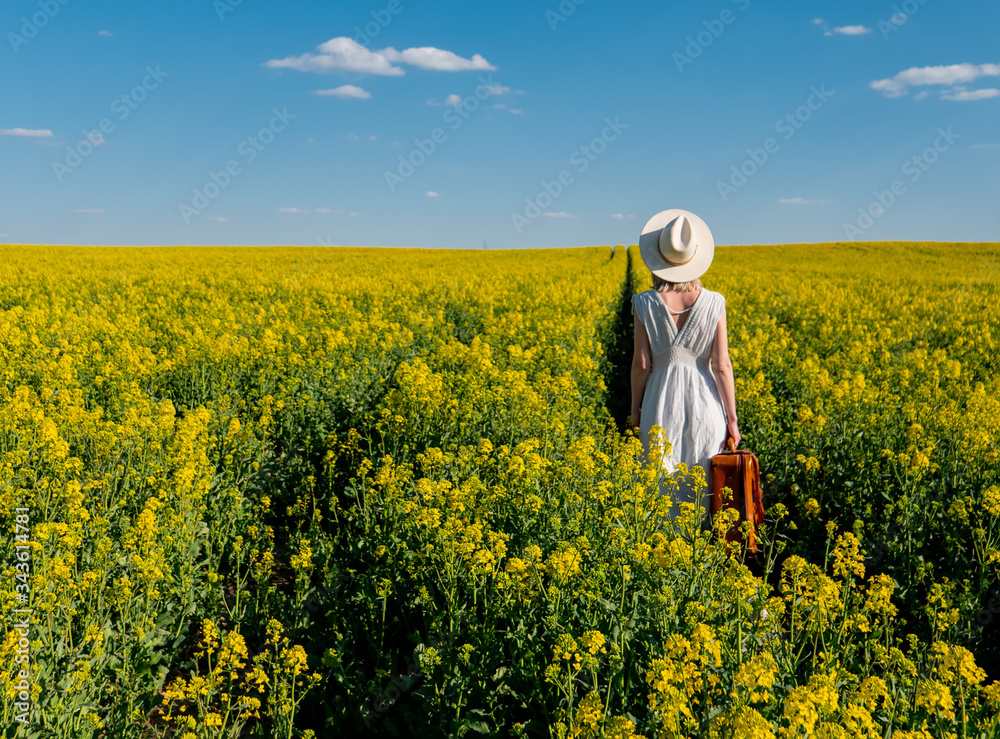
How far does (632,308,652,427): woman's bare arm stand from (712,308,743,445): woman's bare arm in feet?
1.50

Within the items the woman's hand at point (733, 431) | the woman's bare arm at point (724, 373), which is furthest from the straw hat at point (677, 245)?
the woman's hand at point (733, 431)

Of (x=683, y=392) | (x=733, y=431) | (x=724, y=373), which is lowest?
(x=733, y=431)

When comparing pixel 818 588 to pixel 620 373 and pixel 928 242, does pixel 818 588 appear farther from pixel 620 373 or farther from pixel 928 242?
pixel 928 242

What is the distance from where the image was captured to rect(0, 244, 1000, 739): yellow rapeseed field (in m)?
2.45

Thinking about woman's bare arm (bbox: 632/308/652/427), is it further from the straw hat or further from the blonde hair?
the straw hat

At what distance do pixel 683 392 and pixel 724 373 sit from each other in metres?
0.30

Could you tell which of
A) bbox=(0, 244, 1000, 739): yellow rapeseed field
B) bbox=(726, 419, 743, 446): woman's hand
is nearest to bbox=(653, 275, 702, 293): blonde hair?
bbox=(726, 419, 743, 446): woman's hand

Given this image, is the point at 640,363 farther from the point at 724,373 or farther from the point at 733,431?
the point at 733,431

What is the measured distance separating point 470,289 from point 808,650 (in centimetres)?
1212

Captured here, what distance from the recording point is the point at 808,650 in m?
3.36

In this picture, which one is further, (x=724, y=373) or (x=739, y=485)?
(x=724, y=373)

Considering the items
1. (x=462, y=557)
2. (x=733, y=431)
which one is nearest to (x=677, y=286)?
(x=733, y=431)

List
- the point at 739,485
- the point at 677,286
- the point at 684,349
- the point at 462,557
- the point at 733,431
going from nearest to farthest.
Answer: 1. the point at 462,557
2. the point at 739,485
3. the point at 677,286
4. the point at 684,349
5. the point at 733,431

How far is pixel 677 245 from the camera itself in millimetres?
4105
